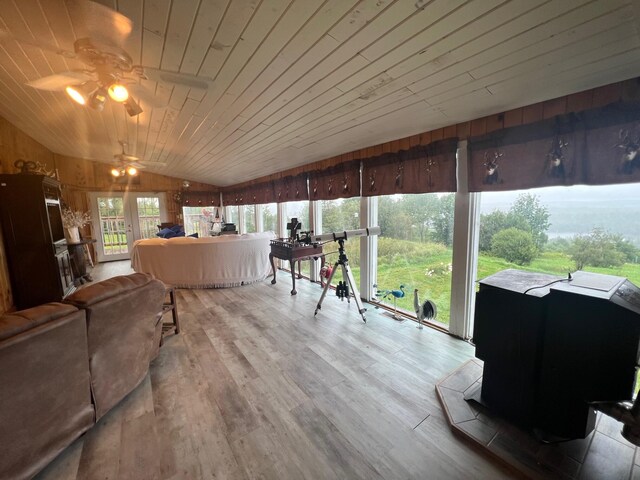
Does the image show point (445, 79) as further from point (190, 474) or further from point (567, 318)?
point (190, 474)

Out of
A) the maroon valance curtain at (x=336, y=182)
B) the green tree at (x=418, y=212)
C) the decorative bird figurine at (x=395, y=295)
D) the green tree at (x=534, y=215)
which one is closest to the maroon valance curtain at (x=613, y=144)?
the green tree at (x=534, y=215)

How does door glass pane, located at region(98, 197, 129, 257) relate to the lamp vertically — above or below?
below

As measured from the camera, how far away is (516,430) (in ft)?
4.89

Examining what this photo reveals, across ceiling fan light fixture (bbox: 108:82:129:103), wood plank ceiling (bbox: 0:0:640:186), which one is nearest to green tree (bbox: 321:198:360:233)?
wood plank ceiling (bbox: 0:0:640:186)

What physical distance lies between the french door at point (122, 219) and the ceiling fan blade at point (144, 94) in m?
6.30

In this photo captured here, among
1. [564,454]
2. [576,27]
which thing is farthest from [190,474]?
[576,27]

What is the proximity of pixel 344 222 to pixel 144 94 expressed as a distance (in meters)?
2.90

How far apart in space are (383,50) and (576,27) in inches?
35.3

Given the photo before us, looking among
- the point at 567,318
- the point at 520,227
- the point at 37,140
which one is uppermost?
the point at 37,140

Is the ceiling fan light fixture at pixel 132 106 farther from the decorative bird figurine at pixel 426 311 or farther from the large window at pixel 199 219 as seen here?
the large window at pixel 199 219

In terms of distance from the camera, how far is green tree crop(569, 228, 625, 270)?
1815 millimetres

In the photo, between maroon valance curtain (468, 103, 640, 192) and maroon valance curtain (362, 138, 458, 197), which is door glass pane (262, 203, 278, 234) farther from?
maroon valance curtain (468, 103, 640, 192)

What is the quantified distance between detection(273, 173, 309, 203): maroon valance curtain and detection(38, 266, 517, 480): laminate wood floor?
2426 millimetres

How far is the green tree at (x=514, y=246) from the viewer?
7.23 ft
